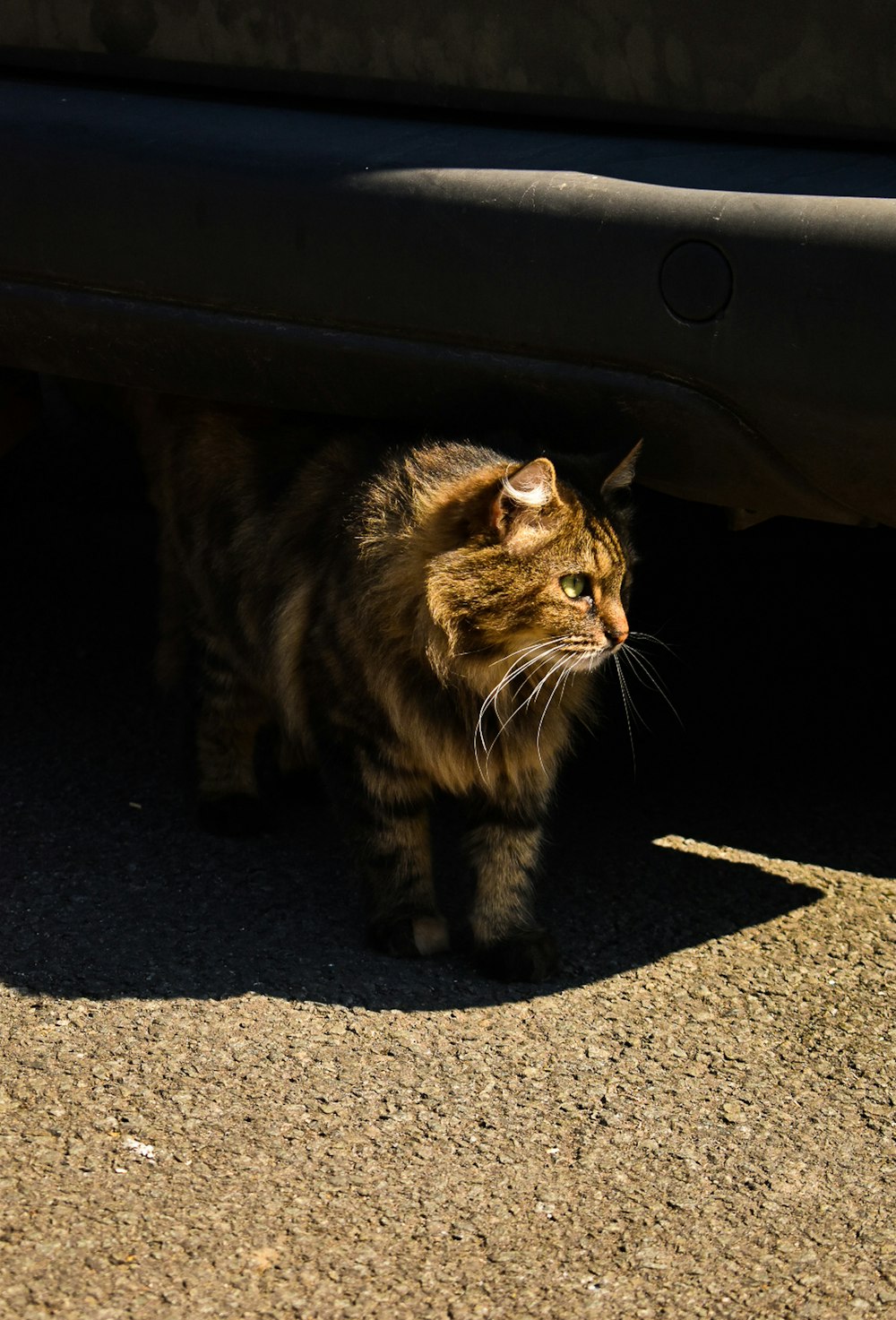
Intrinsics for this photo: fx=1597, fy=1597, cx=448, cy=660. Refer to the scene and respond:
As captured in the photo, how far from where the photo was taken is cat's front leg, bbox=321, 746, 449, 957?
10.5ft

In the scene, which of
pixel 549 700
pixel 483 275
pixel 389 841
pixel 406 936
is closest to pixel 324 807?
pixel 389 841

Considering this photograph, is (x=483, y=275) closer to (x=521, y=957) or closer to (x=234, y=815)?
(x=521, y=957)

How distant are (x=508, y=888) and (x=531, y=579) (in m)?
0.64

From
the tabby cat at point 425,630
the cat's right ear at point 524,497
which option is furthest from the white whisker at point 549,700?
the cat's right ear at point 524,497

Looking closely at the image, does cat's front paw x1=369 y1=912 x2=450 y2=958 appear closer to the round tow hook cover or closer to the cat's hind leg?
the cat's hind leg

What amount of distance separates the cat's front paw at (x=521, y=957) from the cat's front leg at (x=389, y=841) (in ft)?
0.46

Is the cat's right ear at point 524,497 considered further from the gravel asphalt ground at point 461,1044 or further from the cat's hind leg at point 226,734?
the cat's hind leg at point 226,734

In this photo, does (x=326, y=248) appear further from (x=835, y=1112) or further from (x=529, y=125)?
(x=835, y=1112)

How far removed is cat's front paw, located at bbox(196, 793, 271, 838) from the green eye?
105 centimetres

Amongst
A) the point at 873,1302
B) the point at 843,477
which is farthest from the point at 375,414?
the point at 873,1302

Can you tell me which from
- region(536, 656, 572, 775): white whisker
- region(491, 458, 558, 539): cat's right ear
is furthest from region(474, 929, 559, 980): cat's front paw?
region(491, 458, 558, 539): cat's right ear

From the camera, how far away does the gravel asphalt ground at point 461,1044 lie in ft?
7.25

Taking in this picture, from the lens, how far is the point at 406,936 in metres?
3.17

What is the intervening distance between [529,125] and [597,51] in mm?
182
